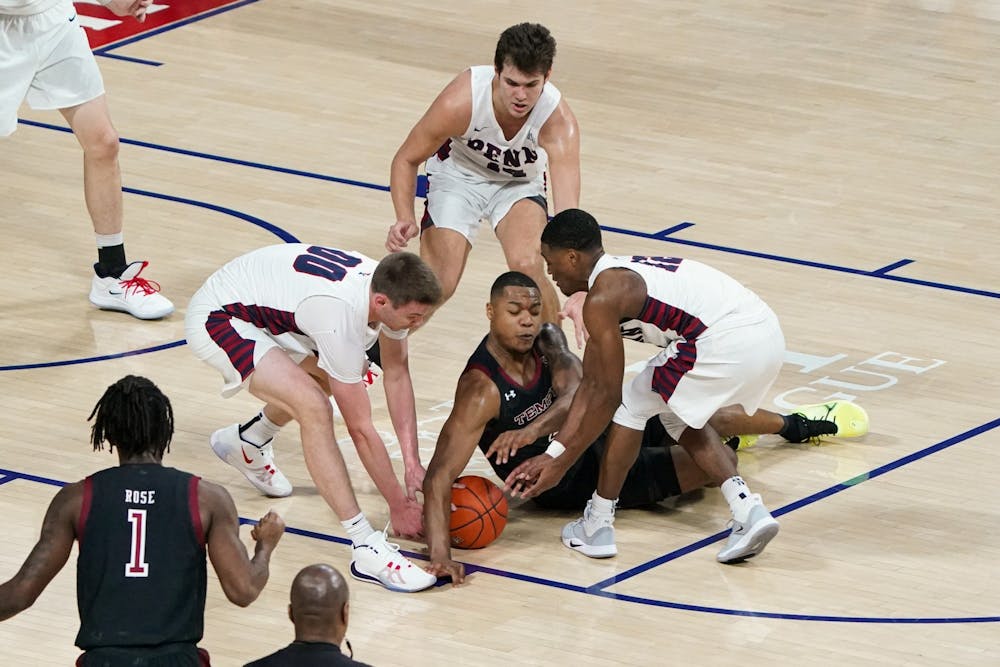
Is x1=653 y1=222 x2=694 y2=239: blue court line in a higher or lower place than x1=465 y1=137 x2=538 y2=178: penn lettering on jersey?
lower

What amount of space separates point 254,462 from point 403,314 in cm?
130

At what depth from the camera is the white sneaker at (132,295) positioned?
10.9m

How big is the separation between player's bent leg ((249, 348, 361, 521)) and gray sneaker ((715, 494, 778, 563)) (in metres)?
1.51

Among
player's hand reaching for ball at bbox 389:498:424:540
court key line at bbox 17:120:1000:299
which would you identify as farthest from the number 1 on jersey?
court key line at bbox 17:120:1000:299

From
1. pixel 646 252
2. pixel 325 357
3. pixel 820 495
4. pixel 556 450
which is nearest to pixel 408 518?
pixel 556 450

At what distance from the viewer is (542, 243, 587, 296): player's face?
813cm

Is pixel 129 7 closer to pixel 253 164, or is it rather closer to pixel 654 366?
pixel 253 164

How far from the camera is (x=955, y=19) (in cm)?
1773

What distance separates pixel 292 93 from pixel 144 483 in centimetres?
964

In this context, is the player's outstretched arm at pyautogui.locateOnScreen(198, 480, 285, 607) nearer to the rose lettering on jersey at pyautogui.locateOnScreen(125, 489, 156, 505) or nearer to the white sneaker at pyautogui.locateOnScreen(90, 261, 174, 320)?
the rose lettering on jersey at pyautogui.locateOnScreen(125, 489, 156, 505)

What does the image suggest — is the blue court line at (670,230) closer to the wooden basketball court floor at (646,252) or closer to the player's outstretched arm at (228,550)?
the wooden basketball court floor at (646,252)

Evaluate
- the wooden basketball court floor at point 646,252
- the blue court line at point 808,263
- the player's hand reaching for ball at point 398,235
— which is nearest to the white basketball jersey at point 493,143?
the player's hand reaching for ball at point 398,235

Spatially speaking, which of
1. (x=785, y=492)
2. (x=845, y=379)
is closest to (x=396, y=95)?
(x=845, y=379)

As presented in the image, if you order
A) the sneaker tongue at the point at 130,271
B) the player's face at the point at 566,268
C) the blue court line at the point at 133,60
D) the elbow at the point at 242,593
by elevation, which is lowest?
the sneaker tongue at the point at 130,271
